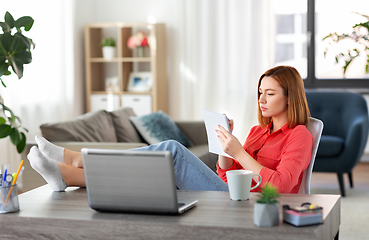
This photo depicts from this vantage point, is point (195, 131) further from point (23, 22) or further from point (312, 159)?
point (23, 22)

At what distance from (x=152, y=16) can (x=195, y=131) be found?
2.01 meters

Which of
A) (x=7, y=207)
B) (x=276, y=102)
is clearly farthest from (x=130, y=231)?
(x=276, y=102)

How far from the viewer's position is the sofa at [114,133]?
9.64 feet

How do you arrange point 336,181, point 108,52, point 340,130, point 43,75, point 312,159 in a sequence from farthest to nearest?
point 108,52 → point 43,75 → point 336,181 → point 340,130 → point 312,159

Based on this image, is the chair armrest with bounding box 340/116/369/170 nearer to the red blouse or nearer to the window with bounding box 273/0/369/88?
the window with bounding box 273/0/369/88

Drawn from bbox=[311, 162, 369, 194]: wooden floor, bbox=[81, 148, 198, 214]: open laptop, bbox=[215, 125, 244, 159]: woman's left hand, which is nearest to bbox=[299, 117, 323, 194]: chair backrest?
bbox=[215, 125, 244, 159]: woman's left hand

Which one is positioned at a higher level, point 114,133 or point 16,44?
point 16,44

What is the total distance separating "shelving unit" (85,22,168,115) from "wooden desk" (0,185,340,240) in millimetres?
3736

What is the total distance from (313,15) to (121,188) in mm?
4383

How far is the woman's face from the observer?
1.86 meters

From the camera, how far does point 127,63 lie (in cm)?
537

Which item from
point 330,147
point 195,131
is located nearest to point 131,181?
point 330,147

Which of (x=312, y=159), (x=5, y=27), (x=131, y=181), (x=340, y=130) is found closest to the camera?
(x=131, y=181)

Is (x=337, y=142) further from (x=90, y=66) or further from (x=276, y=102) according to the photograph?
(x=90, y=66)
